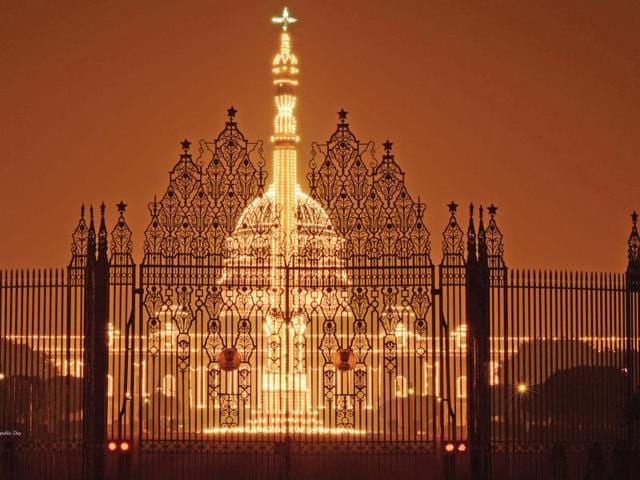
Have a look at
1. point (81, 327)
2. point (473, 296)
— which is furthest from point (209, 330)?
point (473, 296)

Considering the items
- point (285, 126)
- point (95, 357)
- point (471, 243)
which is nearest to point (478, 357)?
point (471, 243)

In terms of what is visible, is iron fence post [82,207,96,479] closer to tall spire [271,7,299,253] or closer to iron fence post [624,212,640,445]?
tall spire [271,7,299,253]

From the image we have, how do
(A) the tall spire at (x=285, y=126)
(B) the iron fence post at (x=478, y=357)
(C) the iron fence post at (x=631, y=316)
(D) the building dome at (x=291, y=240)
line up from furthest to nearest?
(A) the tall spire at (x=285, y=126) → (D) the building dome at (x=291, y=240) → (C) the iron fence post at (x=631, y=316) → (B) the iron fence post at (x=478, y=357)

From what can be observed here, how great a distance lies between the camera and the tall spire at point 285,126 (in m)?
23.9

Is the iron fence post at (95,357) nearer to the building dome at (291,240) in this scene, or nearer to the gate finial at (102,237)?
the gate finial at (102,237)

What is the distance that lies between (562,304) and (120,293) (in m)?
7.09

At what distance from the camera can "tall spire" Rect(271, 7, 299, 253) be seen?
23922 mm

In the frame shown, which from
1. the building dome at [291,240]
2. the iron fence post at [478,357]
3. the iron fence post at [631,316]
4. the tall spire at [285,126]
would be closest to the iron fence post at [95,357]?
the building dome at [291,240]

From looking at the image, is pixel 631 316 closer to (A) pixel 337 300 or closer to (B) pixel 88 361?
(A) pixel 337 300

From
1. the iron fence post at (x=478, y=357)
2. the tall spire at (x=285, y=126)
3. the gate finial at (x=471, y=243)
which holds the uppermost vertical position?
the tall spire at (x=285, y=126)

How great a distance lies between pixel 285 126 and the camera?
26.9 meters

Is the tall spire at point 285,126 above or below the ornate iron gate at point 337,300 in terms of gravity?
above

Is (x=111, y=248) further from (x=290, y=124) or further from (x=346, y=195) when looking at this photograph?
(x=290, y=124)

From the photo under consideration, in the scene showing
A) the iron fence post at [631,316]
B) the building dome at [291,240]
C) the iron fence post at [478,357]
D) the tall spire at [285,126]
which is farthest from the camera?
the tall spire at [285,126]
